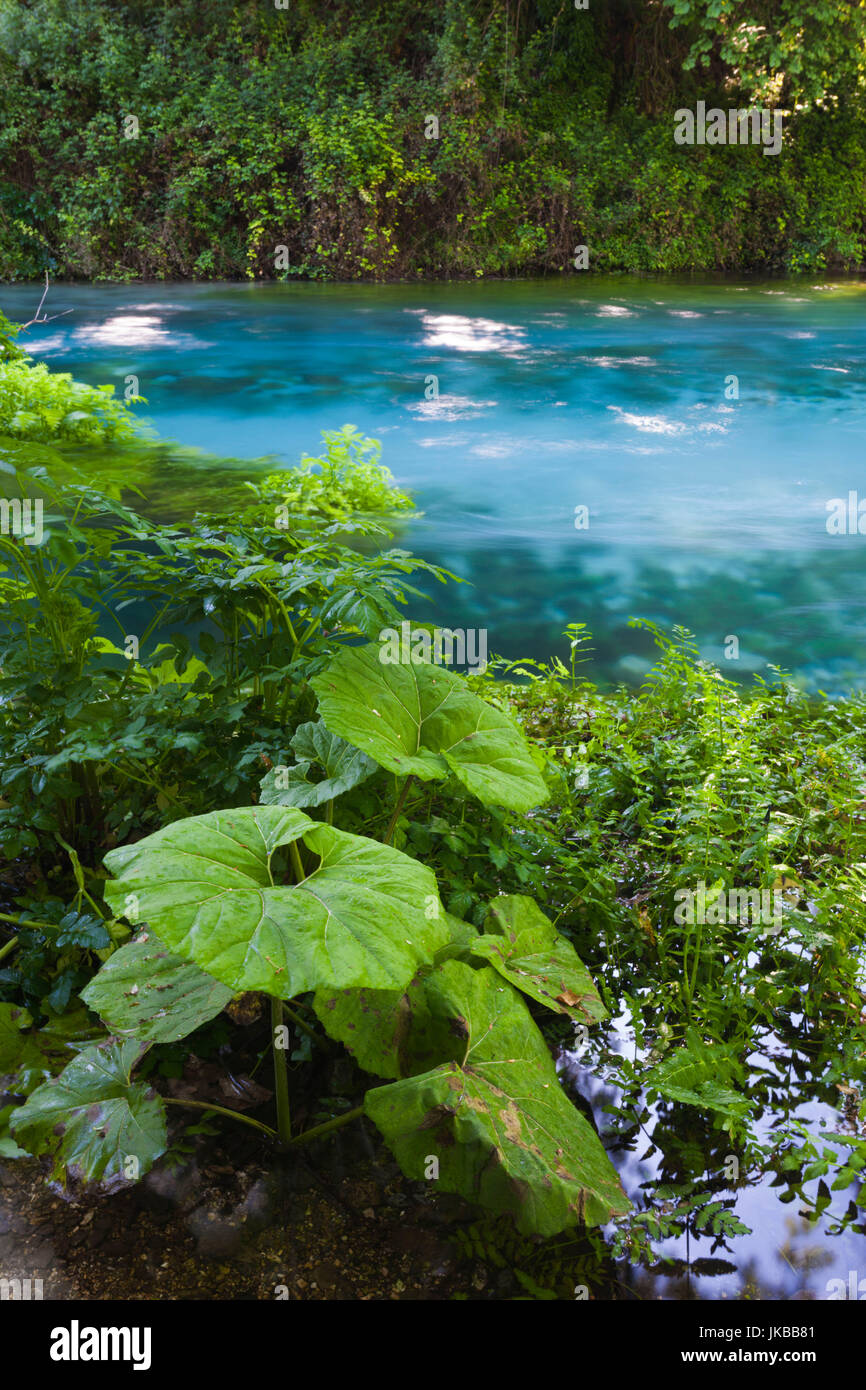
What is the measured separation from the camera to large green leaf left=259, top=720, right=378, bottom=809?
1.73 meters

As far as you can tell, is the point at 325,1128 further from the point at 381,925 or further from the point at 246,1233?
the point at 381,925

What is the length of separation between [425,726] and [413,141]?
1546cm

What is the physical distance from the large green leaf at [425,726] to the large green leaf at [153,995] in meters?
0.49

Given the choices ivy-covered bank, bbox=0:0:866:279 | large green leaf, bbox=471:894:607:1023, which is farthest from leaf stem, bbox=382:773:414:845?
ivy-covered bank, bbox=0:0:866:279

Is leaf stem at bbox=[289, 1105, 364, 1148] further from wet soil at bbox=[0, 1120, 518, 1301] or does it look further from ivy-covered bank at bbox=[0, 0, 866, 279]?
ivy-covered bank at bbox=[0, 0, 866, 279]

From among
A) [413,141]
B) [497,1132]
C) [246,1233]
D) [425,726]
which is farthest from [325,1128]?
[413,141]

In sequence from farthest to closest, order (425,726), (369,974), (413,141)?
(413,141) < (425,726) < (369,974)

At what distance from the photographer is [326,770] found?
6.10 feet

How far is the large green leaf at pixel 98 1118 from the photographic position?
4.93ft

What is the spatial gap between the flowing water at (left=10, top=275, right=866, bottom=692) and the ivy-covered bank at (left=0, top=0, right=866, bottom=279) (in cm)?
125

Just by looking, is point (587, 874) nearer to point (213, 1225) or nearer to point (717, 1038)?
point (717, 1038)

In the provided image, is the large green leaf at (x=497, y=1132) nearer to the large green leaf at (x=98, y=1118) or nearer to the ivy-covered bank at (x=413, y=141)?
the large green leaf at (x=98, y=1118)

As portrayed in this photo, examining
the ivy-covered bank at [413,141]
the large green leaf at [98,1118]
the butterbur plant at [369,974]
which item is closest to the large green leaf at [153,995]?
the butterbur plant at [369,974]

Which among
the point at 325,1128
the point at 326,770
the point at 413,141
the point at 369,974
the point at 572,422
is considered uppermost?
the point at 413,141
